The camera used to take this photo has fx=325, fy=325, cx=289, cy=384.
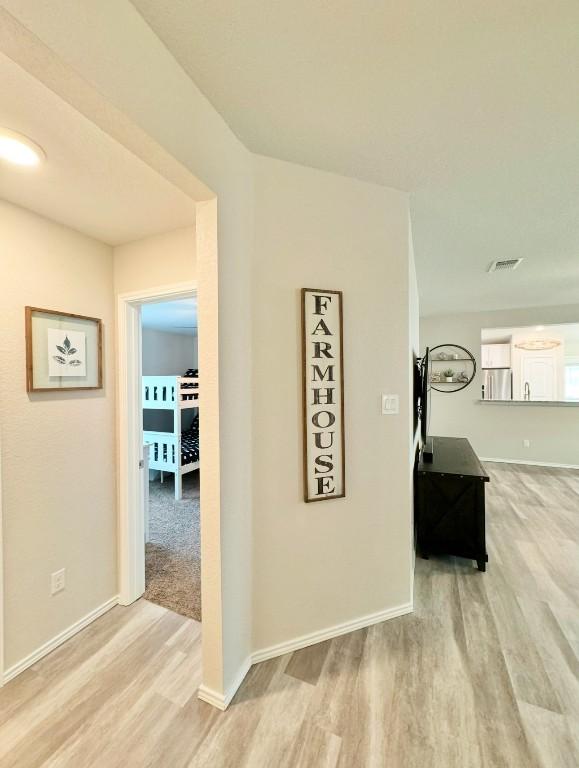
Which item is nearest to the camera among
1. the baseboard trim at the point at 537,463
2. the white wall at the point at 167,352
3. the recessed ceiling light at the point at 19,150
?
the recessed ceiling light at the point at 19,150

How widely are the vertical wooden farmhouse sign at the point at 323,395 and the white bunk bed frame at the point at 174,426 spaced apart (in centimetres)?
285

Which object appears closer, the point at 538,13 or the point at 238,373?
the point at 538,13

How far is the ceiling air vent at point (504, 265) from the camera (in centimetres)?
306

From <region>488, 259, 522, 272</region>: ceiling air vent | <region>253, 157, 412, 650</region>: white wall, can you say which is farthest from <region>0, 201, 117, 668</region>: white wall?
<region>488, 259, 522, 272</region>: ceiling air vent

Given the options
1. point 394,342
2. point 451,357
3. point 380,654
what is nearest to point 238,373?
point 394,342

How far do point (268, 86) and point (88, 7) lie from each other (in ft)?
1.95

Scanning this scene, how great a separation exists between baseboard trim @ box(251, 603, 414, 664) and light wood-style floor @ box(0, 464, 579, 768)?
1.4 inches

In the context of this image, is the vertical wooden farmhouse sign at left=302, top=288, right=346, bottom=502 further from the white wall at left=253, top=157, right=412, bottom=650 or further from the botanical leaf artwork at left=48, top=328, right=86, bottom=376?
the botanical leaf artwork at left=48, top=328, right=86, bottom=376

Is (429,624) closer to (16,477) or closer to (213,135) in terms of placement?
(16,477)

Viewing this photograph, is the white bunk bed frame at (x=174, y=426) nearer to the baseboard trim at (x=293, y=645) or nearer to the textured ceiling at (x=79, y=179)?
the textured ceiling at (x=79, y=179)

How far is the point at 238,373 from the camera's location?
57.6 inches

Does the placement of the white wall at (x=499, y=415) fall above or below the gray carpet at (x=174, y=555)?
above

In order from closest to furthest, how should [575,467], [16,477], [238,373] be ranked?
1. [238,373]
2. [16,477]
3. [575,467]

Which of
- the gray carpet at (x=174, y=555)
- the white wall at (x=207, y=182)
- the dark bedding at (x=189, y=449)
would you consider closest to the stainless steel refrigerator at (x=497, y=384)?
the dark bedding at (x=189, y=449)
